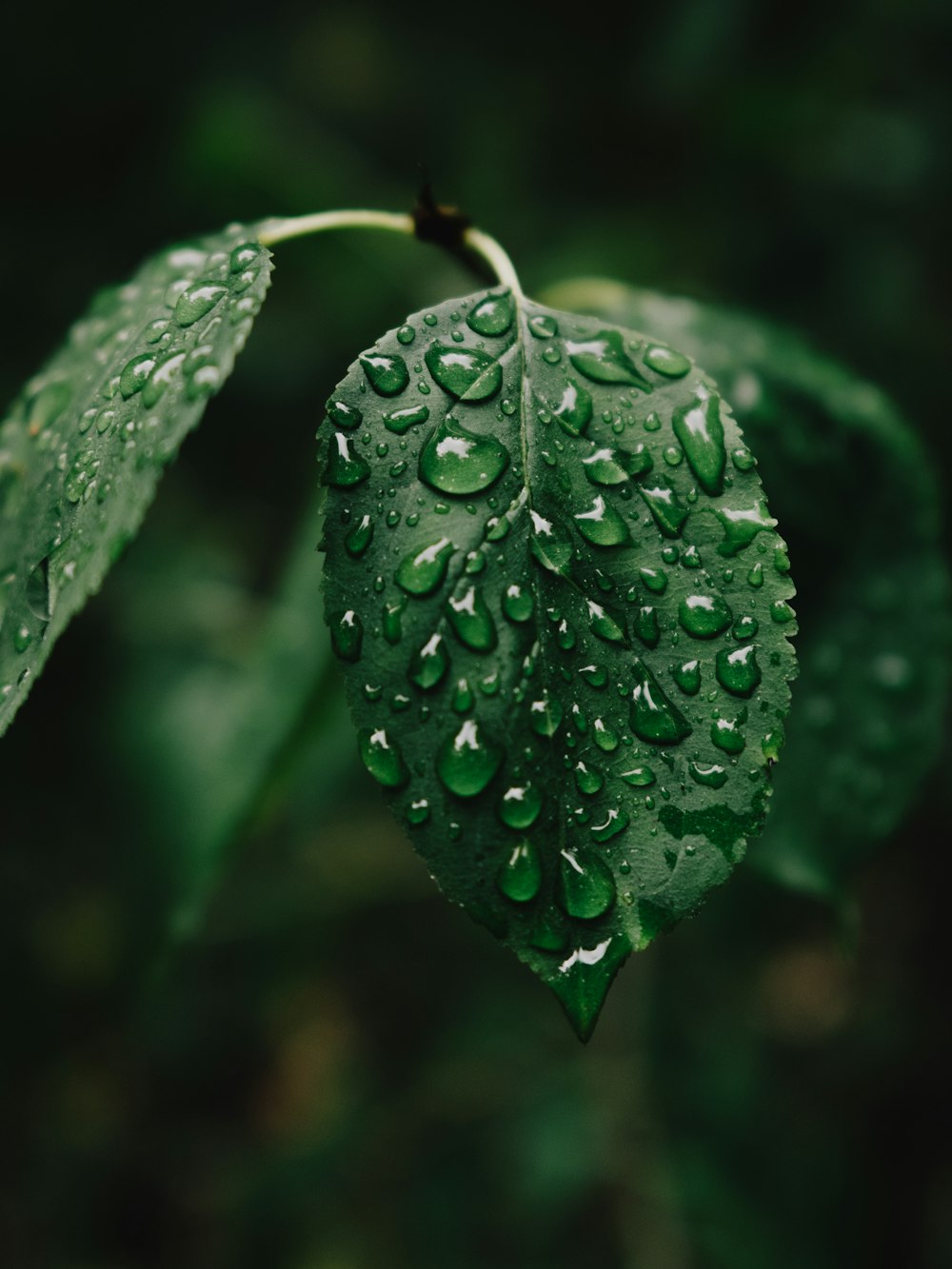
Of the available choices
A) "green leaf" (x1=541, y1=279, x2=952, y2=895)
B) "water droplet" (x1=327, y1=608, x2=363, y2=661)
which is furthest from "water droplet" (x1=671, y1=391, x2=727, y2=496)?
"green leaf" (x1=541, y1=279, x2=952, y2=895)

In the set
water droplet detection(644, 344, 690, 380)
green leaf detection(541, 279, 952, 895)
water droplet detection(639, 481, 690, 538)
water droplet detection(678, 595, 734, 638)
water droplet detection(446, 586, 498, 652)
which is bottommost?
green leaf detection(541, 279, 952, 895)

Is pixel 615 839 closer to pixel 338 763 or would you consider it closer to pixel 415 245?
pixel 338 763

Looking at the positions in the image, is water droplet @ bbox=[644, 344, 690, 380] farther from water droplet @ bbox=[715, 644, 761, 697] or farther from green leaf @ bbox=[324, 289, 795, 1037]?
water droplet @ bbox=[715, 644, 761, 697]

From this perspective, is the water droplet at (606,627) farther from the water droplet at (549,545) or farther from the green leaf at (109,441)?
the green leaf at (109,441)

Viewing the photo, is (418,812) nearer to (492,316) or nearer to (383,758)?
(383,758)

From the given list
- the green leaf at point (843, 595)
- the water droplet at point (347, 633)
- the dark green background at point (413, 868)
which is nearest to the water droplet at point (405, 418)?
the water droplet at point (347, 633)

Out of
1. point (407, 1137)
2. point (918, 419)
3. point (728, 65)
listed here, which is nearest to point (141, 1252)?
point (407, 1137)

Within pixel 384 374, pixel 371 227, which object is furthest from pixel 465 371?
pixel 371 227

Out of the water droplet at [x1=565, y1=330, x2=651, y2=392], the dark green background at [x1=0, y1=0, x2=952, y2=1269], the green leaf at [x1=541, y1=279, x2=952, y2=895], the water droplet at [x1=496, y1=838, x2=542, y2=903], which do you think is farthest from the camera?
the dark green background at [x1=0, y1=0, x2=952, y2=1269]
